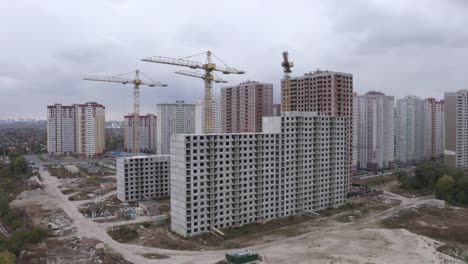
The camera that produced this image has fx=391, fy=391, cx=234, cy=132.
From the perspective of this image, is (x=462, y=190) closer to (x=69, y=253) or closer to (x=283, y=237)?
(x=283, y=237)

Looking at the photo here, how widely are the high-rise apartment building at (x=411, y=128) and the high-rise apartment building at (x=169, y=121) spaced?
61011 mm

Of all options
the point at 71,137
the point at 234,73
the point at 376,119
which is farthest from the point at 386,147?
the point at 71,137

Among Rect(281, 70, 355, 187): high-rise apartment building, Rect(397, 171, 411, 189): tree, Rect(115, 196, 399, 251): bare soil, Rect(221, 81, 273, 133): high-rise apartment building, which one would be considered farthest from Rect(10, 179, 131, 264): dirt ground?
Rect(397, 171, 411, 189): tree

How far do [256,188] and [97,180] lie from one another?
48.8 metres

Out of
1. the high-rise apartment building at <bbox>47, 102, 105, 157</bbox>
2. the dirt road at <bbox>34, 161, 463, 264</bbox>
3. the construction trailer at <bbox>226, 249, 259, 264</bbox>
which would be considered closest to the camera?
the construction trailer at <bbox>226, 249, 259, 264</bbox>

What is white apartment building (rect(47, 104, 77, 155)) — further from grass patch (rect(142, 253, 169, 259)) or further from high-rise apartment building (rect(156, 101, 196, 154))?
grass patch (rect(142, 253, 169, 259))

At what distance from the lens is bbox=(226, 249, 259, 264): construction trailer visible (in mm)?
32938

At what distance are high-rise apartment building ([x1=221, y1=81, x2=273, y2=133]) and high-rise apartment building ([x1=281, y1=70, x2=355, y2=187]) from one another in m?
15.3

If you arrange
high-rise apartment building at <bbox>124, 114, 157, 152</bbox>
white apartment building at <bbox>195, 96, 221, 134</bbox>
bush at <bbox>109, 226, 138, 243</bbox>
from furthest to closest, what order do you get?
high-rise apartment building at <bbox>124, 114, 157, 152</bbox>, white apartment building at <bbox>195, 96, 221, 134</bbox>, bush at <bbox>109, 226, 138, 243</bbox>

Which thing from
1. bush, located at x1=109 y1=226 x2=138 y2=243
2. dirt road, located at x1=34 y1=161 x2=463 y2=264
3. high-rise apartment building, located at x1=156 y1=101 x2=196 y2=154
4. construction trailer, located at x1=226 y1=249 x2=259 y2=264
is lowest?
dirt road, located at x1=34 y1=161 x2=463 y2=264

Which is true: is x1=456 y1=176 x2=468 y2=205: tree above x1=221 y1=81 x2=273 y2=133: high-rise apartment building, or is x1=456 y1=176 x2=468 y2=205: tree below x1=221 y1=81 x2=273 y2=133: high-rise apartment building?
below

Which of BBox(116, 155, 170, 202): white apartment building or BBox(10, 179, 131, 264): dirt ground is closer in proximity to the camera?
BBox(10, 179, 131, 264): dirt ground

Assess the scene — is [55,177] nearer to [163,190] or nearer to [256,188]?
[163,190]

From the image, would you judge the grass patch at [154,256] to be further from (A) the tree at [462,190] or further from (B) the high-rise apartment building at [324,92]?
(A) the tree at [462,190]
